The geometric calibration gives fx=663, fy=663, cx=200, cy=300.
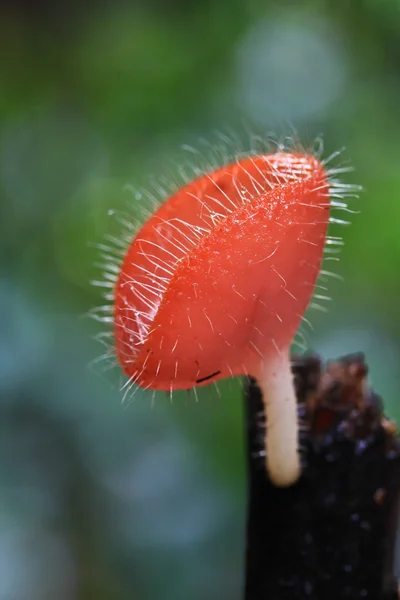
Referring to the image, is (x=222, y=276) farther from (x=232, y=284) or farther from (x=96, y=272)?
(x=96, y=272)

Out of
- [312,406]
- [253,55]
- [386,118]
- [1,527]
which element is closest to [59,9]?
[253,55]

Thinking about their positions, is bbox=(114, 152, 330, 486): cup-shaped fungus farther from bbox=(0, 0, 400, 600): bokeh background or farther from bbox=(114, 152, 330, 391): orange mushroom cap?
bbox=(0, 0, 400, 600): bokeh background

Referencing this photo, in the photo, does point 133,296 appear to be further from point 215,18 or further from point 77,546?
point 215,18

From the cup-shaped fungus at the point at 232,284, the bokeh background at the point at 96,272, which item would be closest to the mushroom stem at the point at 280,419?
the cup-shaped fungus at the point at 232,284

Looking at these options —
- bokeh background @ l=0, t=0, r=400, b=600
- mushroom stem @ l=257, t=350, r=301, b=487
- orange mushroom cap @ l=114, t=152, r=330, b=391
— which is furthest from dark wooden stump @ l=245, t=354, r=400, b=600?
bokeh background @ l=0, t=0, r=400, b=600

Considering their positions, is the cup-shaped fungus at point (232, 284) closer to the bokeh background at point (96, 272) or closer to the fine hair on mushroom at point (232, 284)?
the fine hair on mushroom at point (232, 284)

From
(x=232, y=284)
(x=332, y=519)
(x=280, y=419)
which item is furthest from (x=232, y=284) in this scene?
(x=332, y=519)

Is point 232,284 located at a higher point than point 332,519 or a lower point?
higher

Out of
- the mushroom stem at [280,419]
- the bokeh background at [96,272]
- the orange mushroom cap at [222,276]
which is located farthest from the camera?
the bokeh background at [96,272]
